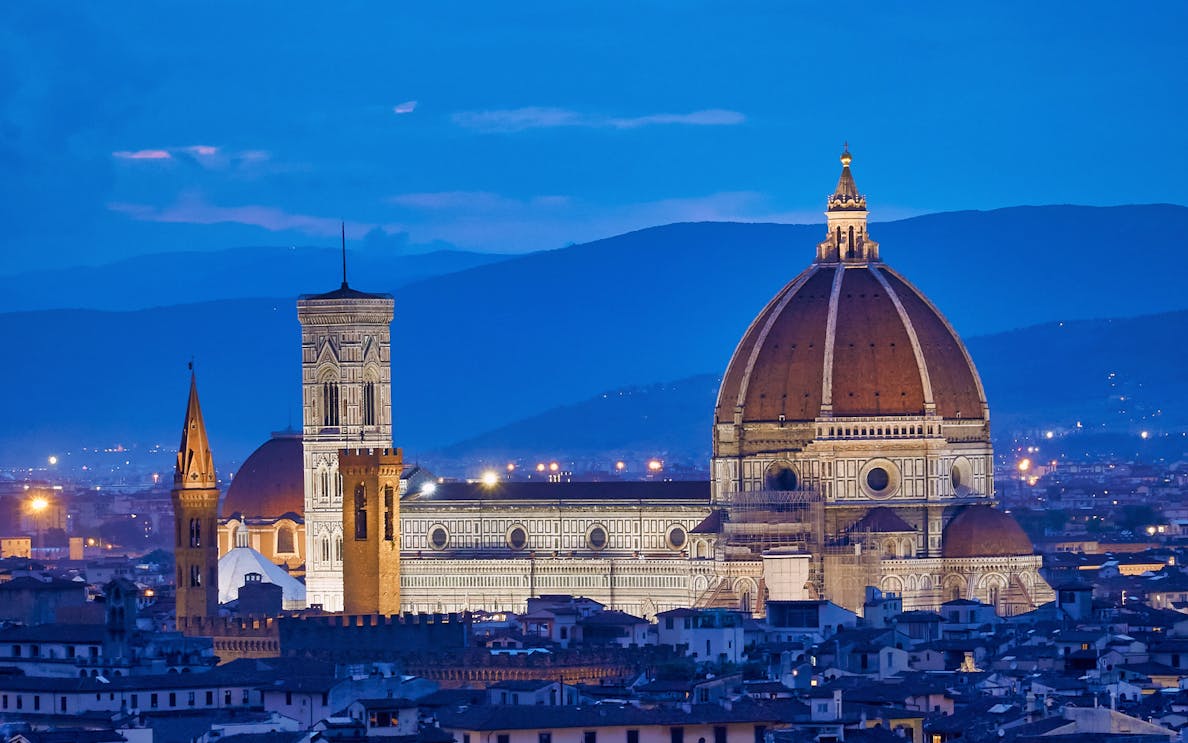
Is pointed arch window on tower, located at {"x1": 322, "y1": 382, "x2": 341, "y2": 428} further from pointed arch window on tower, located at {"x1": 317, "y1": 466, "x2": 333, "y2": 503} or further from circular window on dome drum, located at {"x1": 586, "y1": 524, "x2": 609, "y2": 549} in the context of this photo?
circular window on dome drum, located at {"x1": 586, "y1": 524, "x2": 609, "y2": 549}

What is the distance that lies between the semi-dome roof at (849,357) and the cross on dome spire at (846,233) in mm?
1563

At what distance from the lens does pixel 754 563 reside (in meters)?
137

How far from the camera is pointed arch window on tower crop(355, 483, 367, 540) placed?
414ft

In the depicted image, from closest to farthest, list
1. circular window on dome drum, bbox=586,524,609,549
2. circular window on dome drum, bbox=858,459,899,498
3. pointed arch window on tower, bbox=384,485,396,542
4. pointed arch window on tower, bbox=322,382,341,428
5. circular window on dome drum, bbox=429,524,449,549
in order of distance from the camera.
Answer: pointed arch window on tower, bbox=384,485,396,542 < circular window on dome drum, bbox=858,459,899,498 < circular window on dome drum, bbox=586,524,609,549 < circular window on dome drum, bbox=429,524,449,549 < pointed arch window on tower, bbox=322,382,341,428

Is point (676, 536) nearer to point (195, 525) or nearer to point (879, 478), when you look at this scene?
point (879, 478)

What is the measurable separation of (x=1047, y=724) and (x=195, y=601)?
53163 millimetres

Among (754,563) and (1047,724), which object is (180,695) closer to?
(1047,724)

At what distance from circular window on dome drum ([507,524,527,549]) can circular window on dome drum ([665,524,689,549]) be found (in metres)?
5.23

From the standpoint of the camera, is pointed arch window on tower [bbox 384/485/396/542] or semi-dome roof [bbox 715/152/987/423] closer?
pointed arch window on tower [bbox 384/485/396/542]

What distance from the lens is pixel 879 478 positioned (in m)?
143

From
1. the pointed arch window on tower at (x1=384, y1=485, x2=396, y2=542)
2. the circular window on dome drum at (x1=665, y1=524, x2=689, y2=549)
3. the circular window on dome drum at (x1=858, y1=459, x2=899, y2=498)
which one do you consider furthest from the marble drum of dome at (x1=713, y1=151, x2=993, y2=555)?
the pointed arch window on tower at (x1=384, y1=485, x2=396, y2=542)

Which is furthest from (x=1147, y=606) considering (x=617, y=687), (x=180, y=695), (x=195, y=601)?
(x=180, y=695)

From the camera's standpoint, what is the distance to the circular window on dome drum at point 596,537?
5768 inches

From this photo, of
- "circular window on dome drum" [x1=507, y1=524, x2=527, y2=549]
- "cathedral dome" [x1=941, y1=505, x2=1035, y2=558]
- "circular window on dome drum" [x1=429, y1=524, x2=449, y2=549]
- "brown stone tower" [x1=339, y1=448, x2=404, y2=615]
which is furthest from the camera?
"circular window on dome drum" [x1=429, y1=524, x2=449, y2=549]
